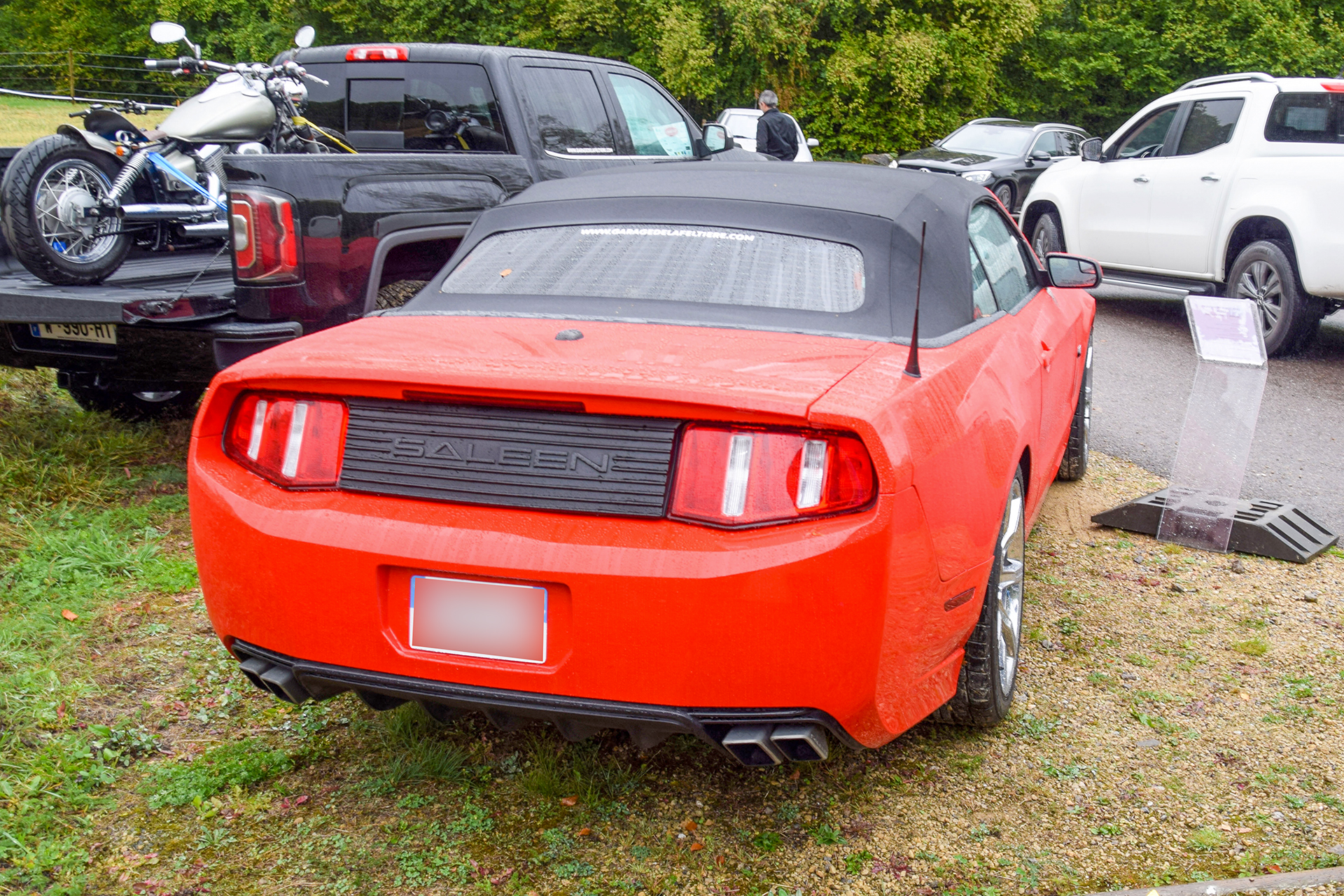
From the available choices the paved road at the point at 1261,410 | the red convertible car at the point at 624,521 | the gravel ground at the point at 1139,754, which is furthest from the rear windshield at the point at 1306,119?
the red convertible car at the point at 624,521

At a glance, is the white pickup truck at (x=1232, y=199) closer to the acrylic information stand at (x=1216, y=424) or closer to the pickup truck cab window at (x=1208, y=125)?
the pickup truck cab window at (x=1208, y=125)

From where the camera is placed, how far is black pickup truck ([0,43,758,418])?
458 centimetres

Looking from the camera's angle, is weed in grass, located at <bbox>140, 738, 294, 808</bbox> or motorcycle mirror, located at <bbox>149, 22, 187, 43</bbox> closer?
weed in grass, located at <bbox>140, 738, 294, 808</bbox>

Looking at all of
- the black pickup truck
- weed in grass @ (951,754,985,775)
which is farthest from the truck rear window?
weed in grass @ (951,754,985,775)

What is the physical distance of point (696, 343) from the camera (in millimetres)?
2740

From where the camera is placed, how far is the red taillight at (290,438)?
2566 millimetres

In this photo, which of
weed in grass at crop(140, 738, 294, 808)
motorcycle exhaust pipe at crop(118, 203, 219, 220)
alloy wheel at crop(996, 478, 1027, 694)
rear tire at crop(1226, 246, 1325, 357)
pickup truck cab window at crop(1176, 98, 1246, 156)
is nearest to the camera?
weed in grass at crop(140, 738, 294, 808)

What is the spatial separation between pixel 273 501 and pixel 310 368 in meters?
0.31

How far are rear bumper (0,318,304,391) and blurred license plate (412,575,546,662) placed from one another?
2.53 metres

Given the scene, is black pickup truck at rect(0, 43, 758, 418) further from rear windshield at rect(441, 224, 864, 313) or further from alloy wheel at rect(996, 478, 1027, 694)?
alloy wheel at rect(996, 478, 1027, 694)

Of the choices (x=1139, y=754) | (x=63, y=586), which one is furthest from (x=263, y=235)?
(x=1139, y=754)

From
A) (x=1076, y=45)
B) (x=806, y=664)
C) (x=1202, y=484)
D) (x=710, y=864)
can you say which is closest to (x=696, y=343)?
(x=806, y=664)

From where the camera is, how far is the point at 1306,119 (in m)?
8.55

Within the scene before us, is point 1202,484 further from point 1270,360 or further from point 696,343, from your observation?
point 1270,360
